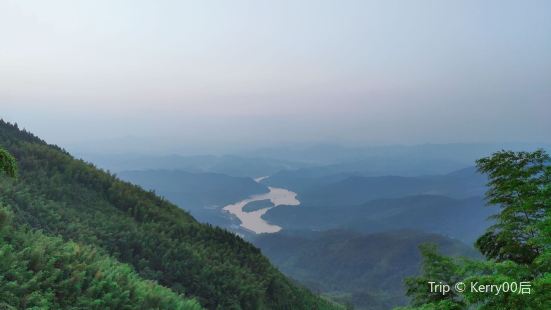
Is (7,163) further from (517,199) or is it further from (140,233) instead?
(140,233)

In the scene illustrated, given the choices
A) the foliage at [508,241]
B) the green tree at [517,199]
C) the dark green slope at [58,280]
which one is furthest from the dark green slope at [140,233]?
the green tree at [517,199]

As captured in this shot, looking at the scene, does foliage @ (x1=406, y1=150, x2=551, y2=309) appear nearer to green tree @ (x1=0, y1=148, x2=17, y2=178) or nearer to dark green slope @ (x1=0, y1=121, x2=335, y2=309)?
green tree @ (x1=0, y1=148, x2=17, y2=178)

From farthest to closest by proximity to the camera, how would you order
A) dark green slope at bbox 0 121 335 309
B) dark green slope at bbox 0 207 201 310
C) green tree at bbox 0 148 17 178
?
1. dark green slope at bbox 0 121 335 309
2. dark green slope at bbox 0 207 201 310
3. green tree at bbox 0 148 17 178

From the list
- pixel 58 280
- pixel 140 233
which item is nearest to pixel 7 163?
pixel 58 280

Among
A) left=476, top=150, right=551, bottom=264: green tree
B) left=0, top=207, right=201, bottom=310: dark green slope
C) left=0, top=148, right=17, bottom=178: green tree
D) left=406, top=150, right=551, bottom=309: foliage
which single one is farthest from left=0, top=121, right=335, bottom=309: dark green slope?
left=476, top=150, right=551, bottom=264: green tree

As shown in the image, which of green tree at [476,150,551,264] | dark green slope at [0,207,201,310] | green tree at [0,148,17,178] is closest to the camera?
green tree at [0,148,17,178]

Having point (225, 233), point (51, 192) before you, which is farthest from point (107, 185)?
point (225, 233)
